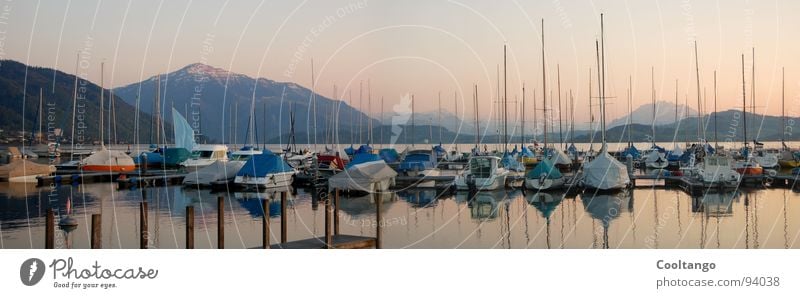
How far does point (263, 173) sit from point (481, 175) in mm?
8287

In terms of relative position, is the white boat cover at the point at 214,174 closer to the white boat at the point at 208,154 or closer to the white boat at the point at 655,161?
the white boat at the point at 208,154

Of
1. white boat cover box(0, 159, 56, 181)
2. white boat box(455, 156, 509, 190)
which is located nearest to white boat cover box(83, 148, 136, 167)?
white boat cover box(0, 159, 56, 181)

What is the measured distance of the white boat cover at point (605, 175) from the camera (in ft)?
84.0

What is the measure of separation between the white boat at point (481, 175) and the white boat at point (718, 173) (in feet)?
24.5

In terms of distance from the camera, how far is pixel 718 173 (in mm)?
26766

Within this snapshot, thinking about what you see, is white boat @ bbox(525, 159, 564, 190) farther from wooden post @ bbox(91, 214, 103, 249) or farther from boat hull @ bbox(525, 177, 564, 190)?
wooden post @ bbox(91, 214, 103, 249)

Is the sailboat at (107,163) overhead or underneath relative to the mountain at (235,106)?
underneath
